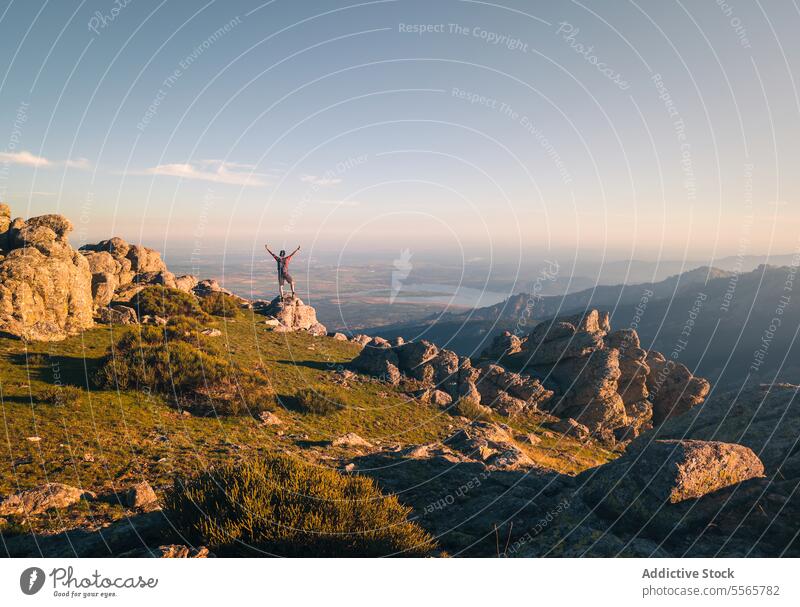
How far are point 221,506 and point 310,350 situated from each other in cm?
2537

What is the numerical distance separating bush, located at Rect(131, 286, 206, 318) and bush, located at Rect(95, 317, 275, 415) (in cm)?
1435

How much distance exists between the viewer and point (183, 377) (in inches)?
734

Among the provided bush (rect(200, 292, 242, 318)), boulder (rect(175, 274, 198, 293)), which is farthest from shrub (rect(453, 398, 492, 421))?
boulder (rect(175, 274, 198, 293))

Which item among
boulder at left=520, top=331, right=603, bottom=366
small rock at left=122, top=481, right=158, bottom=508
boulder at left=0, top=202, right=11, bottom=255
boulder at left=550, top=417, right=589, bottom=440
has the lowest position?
boulder at left=550, top=417, right=589, bottom=440

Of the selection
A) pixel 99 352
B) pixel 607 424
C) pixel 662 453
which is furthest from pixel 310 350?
pixel 662 453

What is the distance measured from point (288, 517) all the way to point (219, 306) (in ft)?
122

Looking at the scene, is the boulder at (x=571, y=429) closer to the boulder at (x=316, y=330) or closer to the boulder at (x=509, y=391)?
the boulder at (x=509, y=391)

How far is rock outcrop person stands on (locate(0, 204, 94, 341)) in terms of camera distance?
22.4 meters

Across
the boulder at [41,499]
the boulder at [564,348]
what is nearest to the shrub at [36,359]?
the boulder at [41,499]

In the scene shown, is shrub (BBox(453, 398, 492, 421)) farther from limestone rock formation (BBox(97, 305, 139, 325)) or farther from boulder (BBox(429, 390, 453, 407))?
limestone rock formation (BBox(97, 305, 139, 325))

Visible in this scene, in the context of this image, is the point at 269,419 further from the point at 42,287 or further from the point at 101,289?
the point at 101,289

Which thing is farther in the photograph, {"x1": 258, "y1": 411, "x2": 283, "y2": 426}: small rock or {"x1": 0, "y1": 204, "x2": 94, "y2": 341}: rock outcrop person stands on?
{"x1": 0, "y1": 204, "x2": 94, "y2": 341}: rock outcrop person stands on

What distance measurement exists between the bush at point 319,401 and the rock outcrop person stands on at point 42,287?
51.8 feet

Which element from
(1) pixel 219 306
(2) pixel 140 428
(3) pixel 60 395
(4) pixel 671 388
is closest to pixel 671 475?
(2) pixel 140 428
